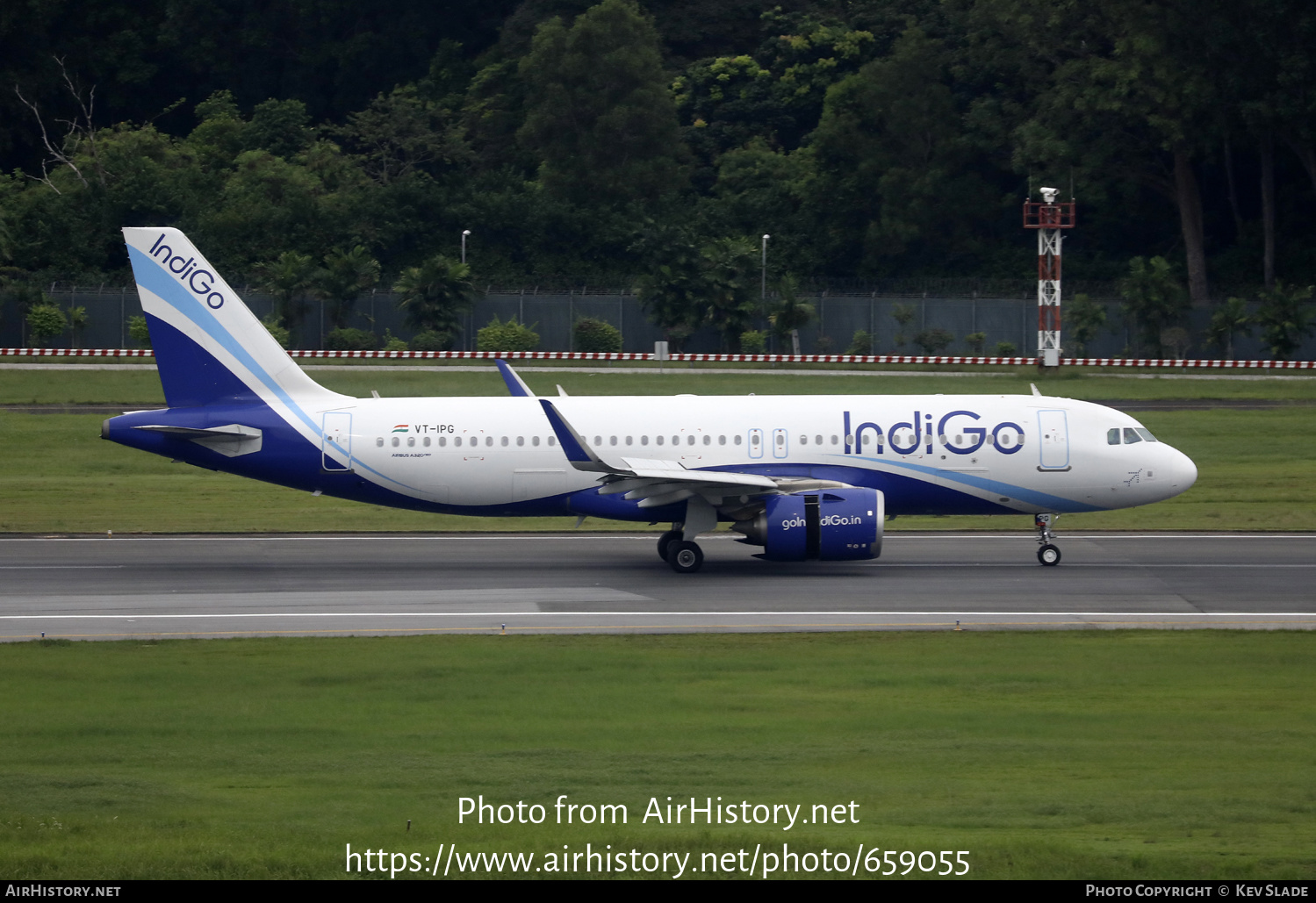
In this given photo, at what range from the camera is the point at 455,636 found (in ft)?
76.1

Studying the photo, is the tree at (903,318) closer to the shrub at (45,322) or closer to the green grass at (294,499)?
the green grass at (294,499)

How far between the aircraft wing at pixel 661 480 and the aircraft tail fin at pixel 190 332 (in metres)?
6.52

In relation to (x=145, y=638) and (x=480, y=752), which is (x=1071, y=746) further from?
(x=145, y=638)

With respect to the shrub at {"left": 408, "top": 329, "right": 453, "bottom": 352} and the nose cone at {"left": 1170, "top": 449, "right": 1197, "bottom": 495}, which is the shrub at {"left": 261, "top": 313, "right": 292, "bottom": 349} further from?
the nose cone at {"left": 1170, "top": 449, "right": 1197, "bottom": 495}

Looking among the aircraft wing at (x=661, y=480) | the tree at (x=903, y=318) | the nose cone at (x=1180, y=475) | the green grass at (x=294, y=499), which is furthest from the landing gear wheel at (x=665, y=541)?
the tree at (x=903, y=318)

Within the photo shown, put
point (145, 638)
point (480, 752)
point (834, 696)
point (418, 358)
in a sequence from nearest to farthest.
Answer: point (480, 752), point (834, 696), point (145, 638), point (418, 358)

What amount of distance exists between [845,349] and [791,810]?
3159 inches

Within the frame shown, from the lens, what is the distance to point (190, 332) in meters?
30.8

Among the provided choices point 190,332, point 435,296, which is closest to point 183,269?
point 190,332

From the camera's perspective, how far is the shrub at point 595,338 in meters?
89.2

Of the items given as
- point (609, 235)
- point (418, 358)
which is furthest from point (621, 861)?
point (609, 235)

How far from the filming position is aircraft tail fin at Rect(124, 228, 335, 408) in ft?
101

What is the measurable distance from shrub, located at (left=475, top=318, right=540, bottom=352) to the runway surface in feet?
174

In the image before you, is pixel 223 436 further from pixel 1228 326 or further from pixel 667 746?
pixel 1228 326
